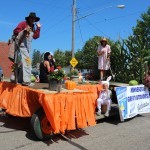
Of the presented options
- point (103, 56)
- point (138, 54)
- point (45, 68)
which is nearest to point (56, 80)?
point (45, 68)

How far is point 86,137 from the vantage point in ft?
22.3

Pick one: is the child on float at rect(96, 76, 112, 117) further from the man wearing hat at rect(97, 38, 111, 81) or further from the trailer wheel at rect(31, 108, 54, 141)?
the man wearing hat at rect(97, 38, 111, 81)

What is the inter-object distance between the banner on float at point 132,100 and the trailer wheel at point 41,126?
234 centimetres

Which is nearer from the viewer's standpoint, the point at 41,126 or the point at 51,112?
the point at 51,112

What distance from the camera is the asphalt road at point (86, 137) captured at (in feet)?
20.0

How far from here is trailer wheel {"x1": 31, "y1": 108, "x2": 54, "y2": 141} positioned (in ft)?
20.6

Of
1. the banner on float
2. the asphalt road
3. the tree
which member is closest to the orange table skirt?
the asphalt road

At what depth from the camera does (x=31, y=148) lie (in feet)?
19.3

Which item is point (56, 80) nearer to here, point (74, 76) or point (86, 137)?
point (86, 137)

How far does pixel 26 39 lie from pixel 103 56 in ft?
12.6

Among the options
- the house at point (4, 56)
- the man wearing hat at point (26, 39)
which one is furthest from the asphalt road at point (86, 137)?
the house at point (4, 56)

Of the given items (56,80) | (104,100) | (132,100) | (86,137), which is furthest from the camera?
(132,100)

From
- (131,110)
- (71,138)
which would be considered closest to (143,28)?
(131,110)

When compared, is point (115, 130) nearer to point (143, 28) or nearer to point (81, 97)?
point (81, 97)
